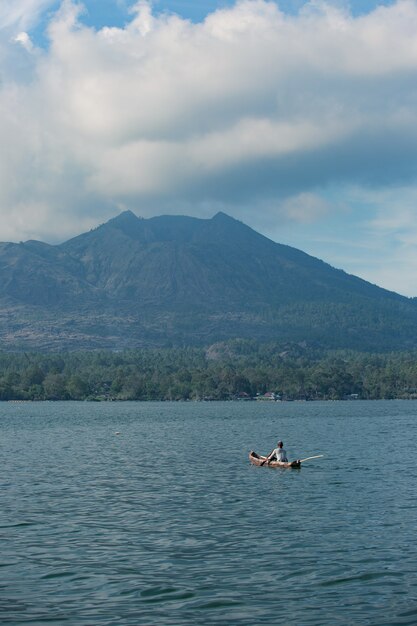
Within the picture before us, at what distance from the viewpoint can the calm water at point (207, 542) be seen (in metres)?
23.0

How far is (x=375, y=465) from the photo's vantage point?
5919 cm

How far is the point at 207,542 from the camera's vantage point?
31.2 meters

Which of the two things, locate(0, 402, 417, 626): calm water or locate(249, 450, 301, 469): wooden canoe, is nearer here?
locate(0, 402, 417, 626): calm water

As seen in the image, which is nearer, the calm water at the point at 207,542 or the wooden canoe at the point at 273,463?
the calm water at the point at 207,542

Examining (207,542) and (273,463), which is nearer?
(207,542)

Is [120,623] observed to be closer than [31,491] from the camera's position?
Yes

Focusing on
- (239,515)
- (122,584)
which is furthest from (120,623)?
(239,515)

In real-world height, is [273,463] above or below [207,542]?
above

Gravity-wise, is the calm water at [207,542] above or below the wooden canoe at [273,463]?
below

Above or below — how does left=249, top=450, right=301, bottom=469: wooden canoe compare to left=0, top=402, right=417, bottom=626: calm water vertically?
above

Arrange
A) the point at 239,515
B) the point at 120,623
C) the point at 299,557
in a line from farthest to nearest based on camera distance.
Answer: the point at 239,515
the point at 299,557
the point at 120,623

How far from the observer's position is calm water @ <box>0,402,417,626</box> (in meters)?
23.0

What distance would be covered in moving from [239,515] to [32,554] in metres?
10.7

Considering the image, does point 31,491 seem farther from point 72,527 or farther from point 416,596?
point 416,596
